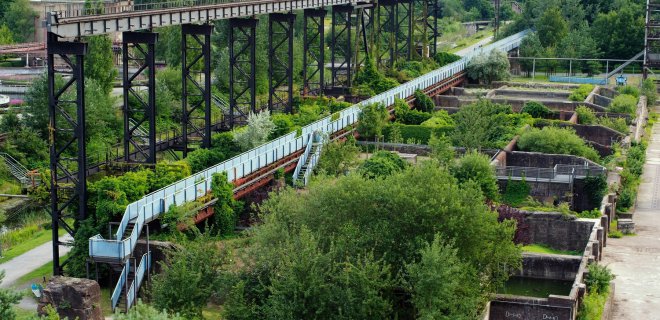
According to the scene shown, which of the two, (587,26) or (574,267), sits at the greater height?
(587,26)

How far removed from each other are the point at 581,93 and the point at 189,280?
59807 millimetres

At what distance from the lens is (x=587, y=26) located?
120188mm

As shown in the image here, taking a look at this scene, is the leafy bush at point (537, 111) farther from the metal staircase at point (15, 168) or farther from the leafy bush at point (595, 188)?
the metal staircase at point (15, 168)

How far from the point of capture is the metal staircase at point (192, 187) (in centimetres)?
4047

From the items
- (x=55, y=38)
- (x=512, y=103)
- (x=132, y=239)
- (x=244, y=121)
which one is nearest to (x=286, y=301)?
(x=132, y=239)

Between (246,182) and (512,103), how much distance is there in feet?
126

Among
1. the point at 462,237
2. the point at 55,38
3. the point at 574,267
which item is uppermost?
the point at 55,38

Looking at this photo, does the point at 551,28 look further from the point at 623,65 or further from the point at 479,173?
the point at 479,173

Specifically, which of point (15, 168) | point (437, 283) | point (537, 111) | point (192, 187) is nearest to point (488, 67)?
point (537, 111)

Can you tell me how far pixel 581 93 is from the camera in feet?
295

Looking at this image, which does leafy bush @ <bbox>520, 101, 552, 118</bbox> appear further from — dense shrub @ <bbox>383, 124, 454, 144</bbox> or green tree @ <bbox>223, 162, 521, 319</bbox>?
green tree @ <bbox>223, 162, 521, 319</bbox>

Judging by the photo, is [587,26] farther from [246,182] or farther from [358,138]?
[246,182]

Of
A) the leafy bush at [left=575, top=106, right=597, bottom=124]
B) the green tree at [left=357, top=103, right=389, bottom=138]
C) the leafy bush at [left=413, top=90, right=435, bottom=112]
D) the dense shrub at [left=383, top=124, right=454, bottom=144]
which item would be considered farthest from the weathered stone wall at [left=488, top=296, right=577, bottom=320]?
the leafy bush at [left=413, top=90, right=435, bottom=112]

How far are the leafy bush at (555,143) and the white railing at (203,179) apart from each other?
32.8 feet
